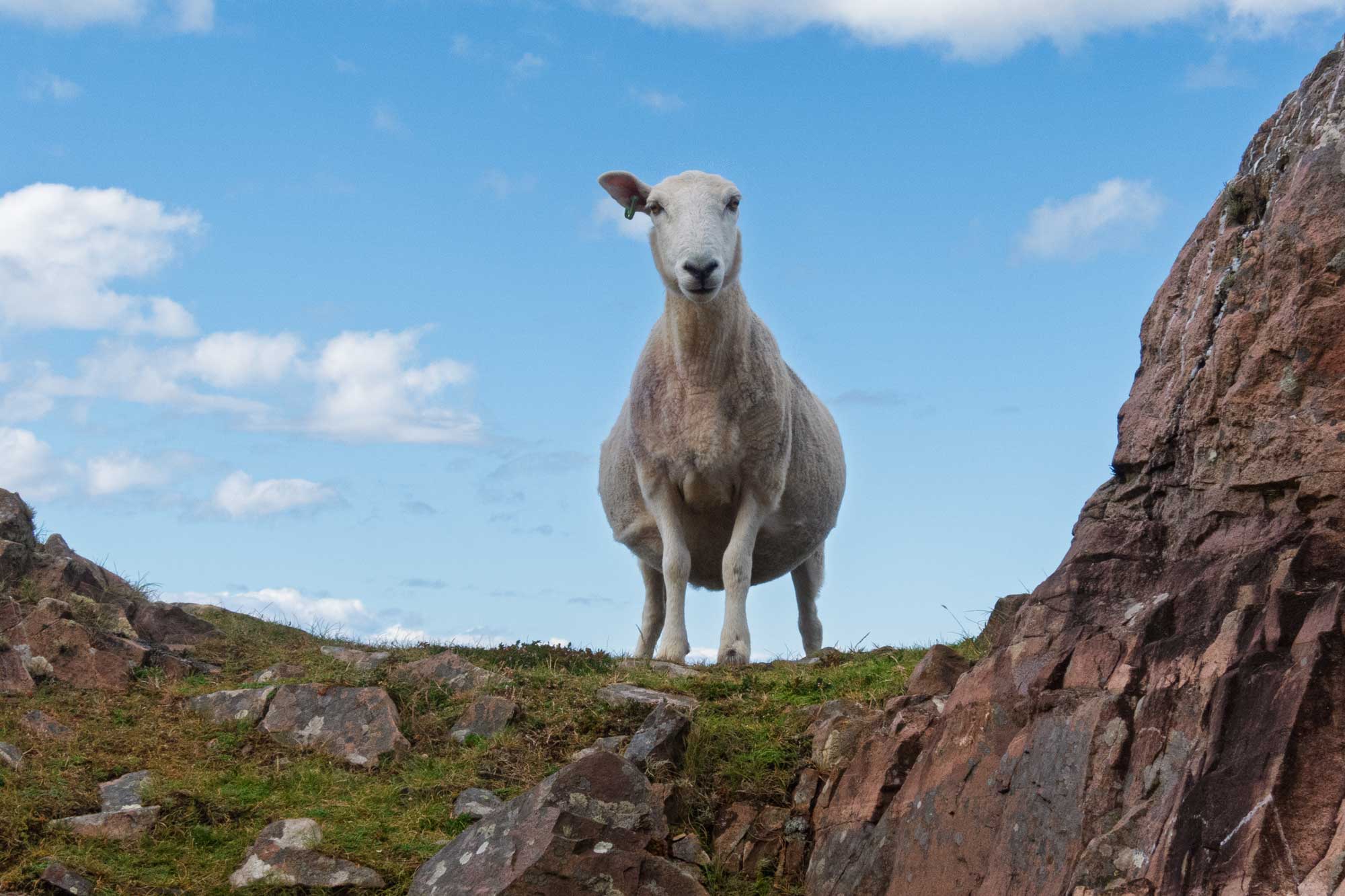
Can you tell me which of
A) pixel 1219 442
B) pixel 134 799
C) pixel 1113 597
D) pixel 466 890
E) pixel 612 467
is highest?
pixel 612 467

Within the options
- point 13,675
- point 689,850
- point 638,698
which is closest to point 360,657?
point 13,675

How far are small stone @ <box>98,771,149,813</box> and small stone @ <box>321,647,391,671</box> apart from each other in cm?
211

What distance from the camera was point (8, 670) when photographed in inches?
379

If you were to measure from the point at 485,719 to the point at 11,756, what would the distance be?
290cm

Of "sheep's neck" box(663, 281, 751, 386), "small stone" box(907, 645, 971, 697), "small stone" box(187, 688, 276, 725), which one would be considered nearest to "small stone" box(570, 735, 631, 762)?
"small stone" box(907, 645, 971, 697)

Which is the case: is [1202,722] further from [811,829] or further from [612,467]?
[612,467]

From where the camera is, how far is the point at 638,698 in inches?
342

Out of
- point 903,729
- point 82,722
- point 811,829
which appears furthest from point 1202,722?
point 82,722

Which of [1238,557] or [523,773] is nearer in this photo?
[1238,557]

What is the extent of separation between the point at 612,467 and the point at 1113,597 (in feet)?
28.0

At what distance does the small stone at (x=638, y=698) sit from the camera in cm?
852

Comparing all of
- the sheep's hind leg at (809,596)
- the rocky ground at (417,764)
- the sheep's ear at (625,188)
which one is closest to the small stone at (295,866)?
the rocky ground at (417,764)

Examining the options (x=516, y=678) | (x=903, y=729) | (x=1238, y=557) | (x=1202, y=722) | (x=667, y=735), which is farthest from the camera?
(x=516, y=678)

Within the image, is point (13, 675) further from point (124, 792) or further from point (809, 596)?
point (809, 596)
